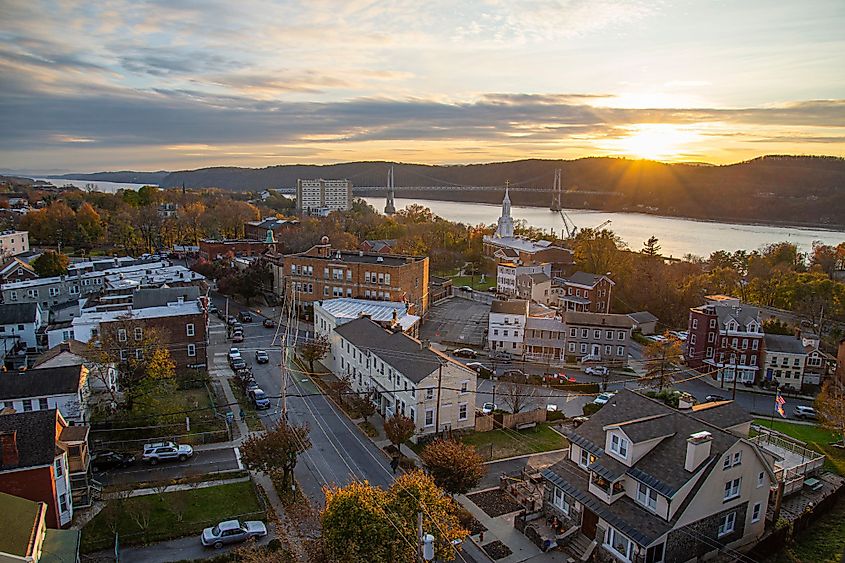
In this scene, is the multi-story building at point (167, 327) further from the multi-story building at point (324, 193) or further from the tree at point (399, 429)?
the multi-story building at point (324, 193)

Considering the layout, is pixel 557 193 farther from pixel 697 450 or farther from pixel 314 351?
pixel 697 450

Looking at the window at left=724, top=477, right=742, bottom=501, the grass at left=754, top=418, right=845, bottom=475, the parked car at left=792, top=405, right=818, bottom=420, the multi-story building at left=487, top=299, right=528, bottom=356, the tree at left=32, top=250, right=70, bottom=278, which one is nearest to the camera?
the window at left=724, top=477, right=742, bottom=501

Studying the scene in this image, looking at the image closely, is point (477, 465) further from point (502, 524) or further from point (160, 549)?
point (160, 549)

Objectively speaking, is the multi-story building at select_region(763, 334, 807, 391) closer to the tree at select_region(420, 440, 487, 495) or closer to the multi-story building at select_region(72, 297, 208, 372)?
the tree at select_region(420, 440, 487, 495)

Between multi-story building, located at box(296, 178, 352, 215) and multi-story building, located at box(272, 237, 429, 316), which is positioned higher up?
multi-story building, located at box(296, 178, 352, 215)


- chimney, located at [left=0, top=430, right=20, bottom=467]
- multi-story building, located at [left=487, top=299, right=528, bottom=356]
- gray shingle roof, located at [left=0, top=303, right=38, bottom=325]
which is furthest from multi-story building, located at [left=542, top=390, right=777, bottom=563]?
gray shingle roof, located at [left=0, top=303, right=38, bottom=325]

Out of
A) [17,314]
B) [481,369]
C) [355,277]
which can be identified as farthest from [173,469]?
[355,277]
